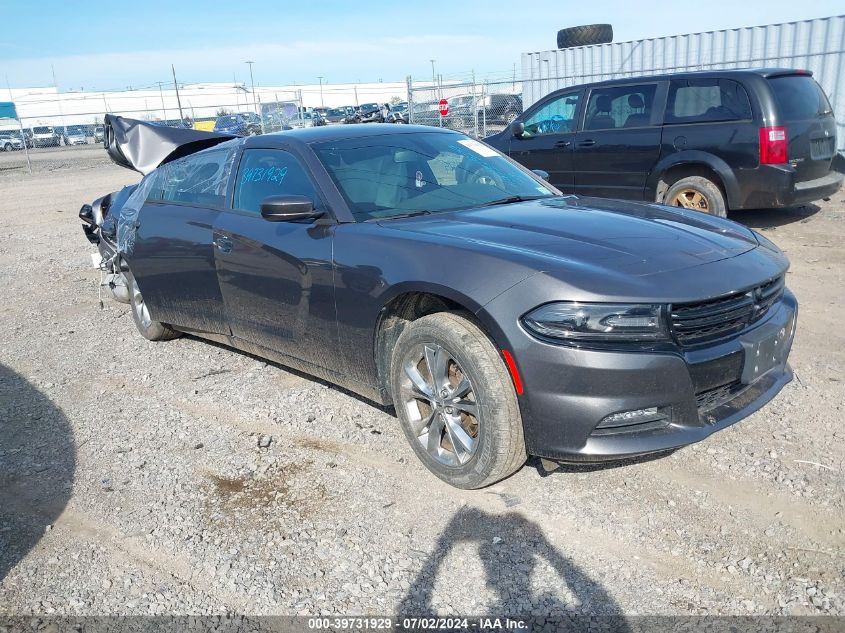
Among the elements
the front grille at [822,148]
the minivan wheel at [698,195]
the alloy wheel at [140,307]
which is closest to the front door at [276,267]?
the alloy wheel at [140,307]

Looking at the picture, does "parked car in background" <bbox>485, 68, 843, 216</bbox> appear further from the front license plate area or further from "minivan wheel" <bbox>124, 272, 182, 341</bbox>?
"minivan wheel" <bbox>124, 272, 182, 341</bbox>

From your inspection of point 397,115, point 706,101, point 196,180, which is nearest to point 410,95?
point 397,115

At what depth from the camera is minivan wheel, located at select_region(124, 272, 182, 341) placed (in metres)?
5.78

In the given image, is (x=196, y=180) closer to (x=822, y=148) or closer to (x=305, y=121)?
(x=822, y=148)

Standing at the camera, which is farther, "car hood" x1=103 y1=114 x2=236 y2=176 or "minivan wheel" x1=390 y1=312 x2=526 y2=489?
"car hood" x1=103 y1=114 x2=236 y2=176

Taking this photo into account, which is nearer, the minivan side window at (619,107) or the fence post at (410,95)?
the minivan side window at (619,107)

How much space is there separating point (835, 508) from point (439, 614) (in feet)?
5.65

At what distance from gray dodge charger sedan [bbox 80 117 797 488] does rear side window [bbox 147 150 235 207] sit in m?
0.02

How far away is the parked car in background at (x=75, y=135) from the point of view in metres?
49.2

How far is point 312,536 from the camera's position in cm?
307

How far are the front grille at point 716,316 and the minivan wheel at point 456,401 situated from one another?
0.71 metres

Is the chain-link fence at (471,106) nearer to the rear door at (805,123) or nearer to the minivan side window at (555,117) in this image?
A: the minivan side window at (555,117)

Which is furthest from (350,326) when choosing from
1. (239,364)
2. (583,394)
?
(239,364)

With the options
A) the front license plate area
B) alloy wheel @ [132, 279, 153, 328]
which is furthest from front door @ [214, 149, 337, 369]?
the front license plate area
